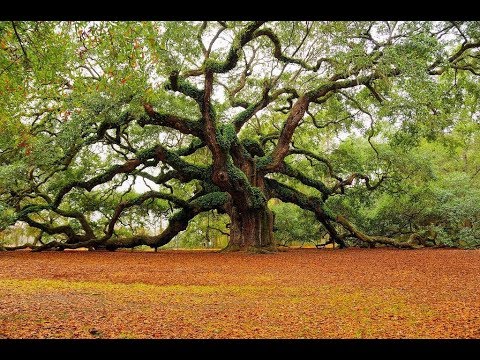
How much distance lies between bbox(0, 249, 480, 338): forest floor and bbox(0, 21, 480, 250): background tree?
2.81m

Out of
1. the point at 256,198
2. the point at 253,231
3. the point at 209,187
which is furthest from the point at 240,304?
the point at 209,187

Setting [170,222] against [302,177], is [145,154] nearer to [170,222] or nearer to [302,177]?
[170,222]

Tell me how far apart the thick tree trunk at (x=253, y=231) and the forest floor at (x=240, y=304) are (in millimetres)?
5661

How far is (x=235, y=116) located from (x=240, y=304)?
10.3 metres

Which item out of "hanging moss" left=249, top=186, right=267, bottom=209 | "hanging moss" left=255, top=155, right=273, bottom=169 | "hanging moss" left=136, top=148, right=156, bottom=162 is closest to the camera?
"hanging moss" left=136, top=148, right=156, bottom=162

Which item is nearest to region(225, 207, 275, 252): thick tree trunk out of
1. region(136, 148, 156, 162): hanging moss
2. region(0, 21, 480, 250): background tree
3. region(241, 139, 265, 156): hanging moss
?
region(0, 21, 480, 250): background tree

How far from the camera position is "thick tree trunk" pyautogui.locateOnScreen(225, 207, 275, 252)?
13844 millimetres

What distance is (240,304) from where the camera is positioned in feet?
15.9

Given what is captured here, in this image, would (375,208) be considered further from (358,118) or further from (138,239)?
(138,239)

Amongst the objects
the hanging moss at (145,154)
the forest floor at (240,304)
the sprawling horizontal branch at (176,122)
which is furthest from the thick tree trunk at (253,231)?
the forest floor at (240,304)

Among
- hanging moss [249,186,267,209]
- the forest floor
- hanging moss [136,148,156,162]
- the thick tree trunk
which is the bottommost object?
the forest floor

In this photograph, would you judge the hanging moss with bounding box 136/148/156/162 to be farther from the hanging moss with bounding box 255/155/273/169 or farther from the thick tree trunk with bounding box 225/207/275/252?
the hanging moss with bounding box 255/155/273/169

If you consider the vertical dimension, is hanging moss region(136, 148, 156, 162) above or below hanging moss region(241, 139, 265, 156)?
below

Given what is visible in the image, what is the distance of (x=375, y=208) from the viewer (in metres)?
19.2
